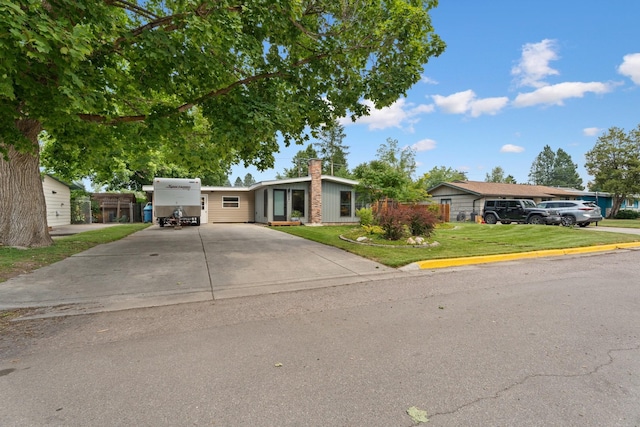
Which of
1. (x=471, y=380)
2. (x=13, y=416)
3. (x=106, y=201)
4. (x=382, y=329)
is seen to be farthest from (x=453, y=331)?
(x=106, y=201)

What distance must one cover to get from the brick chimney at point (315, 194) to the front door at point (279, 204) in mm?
1729

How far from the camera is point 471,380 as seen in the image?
8.66ft

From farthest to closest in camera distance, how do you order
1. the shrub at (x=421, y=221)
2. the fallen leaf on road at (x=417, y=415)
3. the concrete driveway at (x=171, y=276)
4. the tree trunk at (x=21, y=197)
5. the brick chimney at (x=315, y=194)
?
the brick chimney at (x=315, y=194) < the shrub at (x=421, y=221) < the tree trunk at (x=21, y=197) < the concrete driveway at (x=171, y=276) < the fallen leaf on road at (x=417, y=415)

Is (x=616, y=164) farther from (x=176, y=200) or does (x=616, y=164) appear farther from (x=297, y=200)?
(x=176, y=200)

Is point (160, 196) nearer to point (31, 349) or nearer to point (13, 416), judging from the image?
point (31, 349)

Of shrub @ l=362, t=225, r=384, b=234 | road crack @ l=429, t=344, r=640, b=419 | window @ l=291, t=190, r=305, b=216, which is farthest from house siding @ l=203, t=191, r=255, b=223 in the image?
road crack @ l=429, t=344, r=640, b=419

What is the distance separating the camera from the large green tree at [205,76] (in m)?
5.70

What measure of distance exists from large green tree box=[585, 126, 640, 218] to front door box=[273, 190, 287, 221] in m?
30.9

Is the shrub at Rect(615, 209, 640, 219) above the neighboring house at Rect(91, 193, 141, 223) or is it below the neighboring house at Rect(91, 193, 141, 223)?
below

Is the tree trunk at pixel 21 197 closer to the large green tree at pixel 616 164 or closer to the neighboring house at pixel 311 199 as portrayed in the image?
the neighboring house at pixel 311 199

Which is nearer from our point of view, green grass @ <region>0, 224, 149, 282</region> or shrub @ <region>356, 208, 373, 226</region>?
green grass @ <region>0, 224, 149, 282</region>

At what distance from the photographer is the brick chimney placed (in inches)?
777

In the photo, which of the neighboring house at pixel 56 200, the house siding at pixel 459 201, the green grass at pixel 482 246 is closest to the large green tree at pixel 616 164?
the house siding at pixel 459 201

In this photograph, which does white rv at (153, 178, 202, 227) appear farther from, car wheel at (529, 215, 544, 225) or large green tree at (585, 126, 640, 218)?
large green tree at (585, 126, 640, 218)
